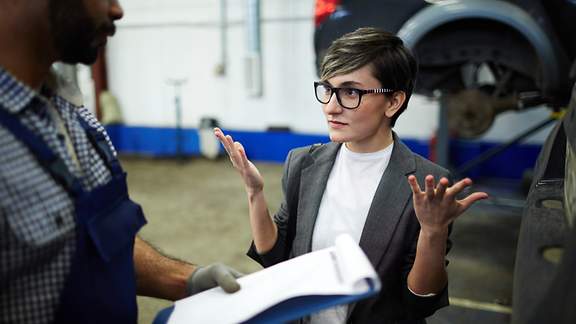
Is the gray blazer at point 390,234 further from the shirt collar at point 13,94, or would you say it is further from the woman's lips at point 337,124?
the shirt collar at point 13,94

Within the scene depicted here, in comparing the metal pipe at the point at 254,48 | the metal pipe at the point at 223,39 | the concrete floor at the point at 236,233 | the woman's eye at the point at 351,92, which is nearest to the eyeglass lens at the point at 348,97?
the woman's eye at the point at 351,92

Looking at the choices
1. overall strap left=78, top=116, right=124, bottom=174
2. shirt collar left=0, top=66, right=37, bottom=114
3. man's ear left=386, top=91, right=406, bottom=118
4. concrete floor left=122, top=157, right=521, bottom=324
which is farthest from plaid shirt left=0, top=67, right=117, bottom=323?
concrete floor left=122, top=157, right=521, bottom=324

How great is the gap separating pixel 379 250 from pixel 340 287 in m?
0.36

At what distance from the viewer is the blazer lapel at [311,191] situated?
108 cm

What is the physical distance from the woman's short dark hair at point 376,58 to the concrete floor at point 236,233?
0.83m

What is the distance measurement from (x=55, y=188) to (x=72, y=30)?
24cm

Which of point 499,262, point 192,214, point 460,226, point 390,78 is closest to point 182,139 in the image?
point 192,214

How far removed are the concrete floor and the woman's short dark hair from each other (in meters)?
0.83

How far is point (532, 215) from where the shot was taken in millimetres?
864

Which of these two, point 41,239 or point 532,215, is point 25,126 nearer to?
point 41,239

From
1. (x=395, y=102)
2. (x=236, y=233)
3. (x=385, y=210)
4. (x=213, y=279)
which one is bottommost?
(x=236, y=233)

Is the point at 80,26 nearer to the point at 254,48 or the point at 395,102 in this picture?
the point at 395,102

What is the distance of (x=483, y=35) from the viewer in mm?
2732

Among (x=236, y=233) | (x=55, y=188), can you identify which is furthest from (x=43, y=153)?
(x=236, y=233)
